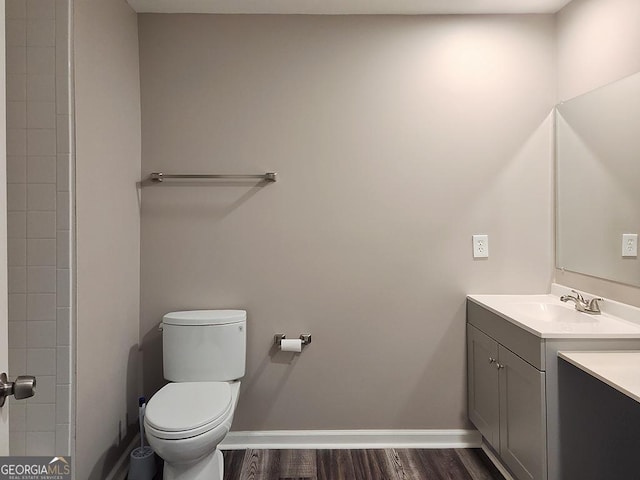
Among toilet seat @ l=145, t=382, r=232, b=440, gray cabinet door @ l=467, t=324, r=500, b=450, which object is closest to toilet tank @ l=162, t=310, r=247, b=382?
toilet seat @ l=145, t=382, r=232, b=440

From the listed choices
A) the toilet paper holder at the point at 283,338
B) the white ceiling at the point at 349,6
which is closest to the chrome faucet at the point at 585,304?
the toilet paper holder at the point at 283,338

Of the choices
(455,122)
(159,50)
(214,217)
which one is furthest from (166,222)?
(455,122)

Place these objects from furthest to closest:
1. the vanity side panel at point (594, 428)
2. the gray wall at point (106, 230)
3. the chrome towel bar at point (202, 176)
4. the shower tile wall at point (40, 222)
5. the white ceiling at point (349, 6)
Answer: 1. the chrome towel bar at point (202, 176)
2. the white ceiling at point (349, 6)
3. the gray wall at point (106, 230)
4. the vanity side panel at point (594, 428)
5. the shower tile wall at point (40, 222)

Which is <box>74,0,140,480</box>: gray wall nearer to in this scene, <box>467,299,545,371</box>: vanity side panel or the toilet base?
the toilet base

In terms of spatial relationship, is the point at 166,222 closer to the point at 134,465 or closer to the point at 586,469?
the point at 134,465

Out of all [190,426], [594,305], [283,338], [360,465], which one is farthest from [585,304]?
[190,426]

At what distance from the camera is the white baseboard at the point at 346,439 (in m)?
2.55

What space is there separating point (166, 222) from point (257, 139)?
69 centimetres

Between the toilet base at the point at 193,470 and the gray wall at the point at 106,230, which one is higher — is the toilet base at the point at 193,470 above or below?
below

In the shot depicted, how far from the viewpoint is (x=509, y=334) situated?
2041 mm

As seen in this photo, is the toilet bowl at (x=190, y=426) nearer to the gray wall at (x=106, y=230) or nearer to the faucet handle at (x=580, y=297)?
the gray wall at (x=106, y=230)

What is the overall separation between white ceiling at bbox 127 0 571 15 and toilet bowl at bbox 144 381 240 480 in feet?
6.46

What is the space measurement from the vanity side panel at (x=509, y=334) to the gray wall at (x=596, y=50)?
0.52 meters

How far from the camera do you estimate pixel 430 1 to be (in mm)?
2389
